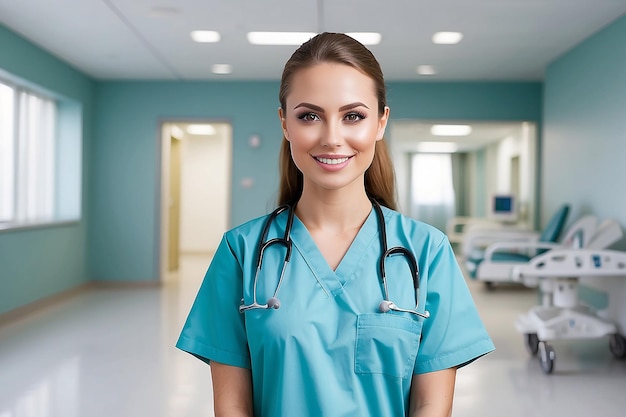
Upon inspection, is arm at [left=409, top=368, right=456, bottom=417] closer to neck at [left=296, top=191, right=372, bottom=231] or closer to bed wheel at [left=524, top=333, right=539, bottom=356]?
neck at [left=296, top=191, right=372, bottom=231]

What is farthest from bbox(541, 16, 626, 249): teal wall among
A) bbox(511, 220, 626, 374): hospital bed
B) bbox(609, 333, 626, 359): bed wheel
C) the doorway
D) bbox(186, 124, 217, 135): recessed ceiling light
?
the doorway

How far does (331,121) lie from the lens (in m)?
0.94

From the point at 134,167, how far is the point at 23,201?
150 centimetres

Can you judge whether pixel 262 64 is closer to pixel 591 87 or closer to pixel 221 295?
pixel 591 87

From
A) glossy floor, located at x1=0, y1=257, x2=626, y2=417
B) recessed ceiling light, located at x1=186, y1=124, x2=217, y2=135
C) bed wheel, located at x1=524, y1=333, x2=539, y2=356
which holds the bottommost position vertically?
glossy floor, located at x1=0, y1=257, x2=626, y2=417

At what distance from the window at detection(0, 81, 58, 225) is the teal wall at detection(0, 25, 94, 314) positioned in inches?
8.9

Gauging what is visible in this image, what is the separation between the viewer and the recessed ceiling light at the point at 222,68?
604 cm

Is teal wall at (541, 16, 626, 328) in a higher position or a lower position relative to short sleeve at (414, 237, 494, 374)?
higher

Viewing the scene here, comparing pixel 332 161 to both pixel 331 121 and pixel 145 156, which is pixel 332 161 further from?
pixel 145 156

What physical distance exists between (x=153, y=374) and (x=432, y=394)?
2811 mm

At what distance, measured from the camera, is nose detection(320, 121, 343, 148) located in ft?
3.07

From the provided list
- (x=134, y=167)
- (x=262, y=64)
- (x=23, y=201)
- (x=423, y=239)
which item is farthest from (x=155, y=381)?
(x=134, y=167)

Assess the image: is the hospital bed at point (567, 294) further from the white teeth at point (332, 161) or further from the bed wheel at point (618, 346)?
the white teeth at point (332, 161)

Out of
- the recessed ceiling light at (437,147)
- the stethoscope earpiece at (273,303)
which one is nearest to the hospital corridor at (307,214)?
the stethoscope earpiece at (273,303)
